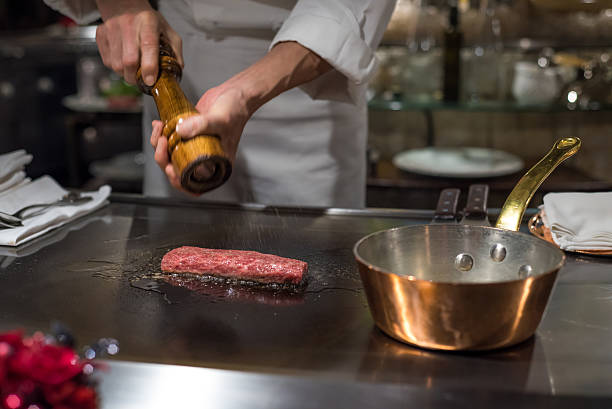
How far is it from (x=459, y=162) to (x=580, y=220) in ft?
4.73

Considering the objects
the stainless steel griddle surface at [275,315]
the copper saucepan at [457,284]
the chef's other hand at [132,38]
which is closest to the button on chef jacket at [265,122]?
the chef's other hand at [132,38]

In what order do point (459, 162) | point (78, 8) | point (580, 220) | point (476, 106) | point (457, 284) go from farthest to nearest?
point (459, 162)
point (476, 106)
point (78, 8)
point (580, 220)
point (457, 284)

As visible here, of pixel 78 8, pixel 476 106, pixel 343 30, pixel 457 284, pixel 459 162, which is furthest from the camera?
pixel 459 162

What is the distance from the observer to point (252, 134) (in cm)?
150

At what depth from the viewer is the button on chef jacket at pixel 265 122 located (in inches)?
56.1

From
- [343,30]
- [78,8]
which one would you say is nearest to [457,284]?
[343,30]

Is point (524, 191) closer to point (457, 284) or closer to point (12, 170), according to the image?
point (457, 284)

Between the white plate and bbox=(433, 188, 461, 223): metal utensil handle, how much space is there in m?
1.17

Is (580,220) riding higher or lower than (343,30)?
lower

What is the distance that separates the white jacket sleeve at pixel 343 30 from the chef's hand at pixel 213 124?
184 mm

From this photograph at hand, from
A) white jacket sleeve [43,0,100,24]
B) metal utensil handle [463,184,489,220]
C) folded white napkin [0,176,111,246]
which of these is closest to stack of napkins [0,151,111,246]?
folded white napkin [0,176,111,246]

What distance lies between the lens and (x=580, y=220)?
1.00 m

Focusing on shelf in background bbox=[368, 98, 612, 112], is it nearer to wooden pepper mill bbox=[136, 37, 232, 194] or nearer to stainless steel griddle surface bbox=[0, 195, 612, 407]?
stainless steel griddle surface bbox=[0, 195, 612, 407]

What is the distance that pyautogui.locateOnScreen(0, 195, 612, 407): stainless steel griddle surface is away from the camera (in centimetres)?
65
